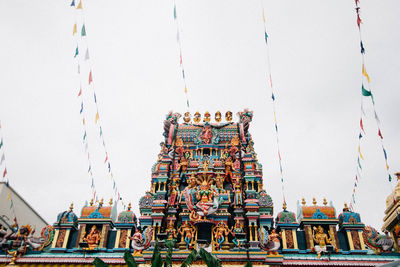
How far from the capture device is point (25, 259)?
19.7m

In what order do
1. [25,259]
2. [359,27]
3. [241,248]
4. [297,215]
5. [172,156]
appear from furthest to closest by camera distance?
[172,156] < [297,215] < [25,259] < [241,248] < [359,27]

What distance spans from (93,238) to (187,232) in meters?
6.05

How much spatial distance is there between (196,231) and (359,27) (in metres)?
13.9

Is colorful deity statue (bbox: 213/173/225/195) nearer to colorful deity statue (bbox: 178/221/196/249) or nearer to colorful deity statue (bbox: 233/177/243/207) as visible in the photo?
colorful deity statue (bbox: 233/177/243/207)

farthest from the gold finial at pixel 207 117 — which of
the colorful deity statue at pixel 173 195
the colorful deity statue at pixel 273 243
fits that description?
the colorful deity statue at pixel 273 243

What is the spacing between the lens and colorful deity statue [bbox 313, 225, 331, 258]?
1878 centimetres

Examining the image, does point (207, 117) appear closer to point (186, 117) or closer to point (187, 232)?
point (186, 117)

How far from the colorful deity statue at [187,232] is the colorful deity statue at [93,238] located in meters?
5.26

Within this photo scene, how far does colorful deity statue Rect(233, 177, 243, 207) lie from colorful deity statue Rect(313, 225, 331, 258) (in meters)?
4.78

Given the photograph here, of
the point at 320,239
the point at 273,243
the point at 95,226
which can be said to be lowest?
the point at 273,243

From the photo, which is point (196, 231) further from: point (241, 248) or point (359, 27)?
point (359, 27)

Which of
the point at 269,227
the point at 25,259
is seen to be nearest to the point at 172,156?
the point at 269,227

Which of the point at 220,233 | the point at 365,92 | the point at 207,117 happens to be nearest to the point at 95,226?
the point at 220,233

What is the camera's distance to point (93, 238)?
804 inches
